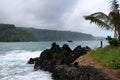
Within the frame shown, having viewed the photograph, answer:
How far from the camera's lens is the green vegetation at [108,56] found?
19.2 metres

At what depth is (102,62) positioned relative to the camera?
67.5ft

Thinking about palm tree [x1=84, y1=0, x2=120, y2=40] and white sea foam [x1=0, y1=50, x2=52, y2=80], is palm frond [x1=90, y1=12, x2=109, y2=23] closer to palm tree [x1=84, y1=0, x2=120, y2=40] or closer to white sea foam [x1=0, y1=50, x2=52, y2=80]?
palm tree [x1=84, y1=0, x2=120, y2=40]

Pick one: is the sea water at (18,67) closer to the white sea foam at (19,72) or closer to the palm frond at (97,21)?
the white sea foam at (19,72)

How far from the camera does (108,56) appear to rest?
843 inches

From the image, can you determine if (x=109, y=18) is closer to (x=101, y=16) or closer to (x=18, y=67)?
(x=101, y=16)

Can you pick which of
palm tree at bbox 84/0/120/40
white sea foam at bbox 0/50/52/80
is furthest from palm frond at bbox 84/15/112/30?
white sea foam at bbox 0/50/52/80

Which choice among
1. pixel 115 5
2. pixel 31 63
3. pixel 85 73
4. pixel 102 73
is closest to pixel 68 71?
pixel 85 73

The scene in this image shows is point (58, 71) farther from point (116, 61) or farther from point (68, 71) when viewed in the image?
point (116, 61)

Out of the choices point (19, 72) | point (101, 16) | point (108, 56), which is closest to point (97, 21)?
point (101, 16)

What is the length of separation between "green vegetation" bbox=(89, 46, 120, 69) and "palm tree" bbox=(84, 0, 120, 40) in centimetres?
272

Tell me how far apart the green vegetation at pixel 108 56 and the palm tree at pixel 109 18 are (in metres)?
2.72

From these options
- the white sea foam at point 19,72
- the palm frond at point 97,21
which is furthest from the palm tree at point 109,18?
the white sea foam at point 19,72

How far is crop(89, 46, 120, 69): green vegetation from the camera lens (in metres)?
19.2

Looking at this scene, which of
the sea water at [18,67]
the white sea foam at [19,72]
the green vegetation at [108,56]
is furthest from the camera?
the sea water at [18,67]
